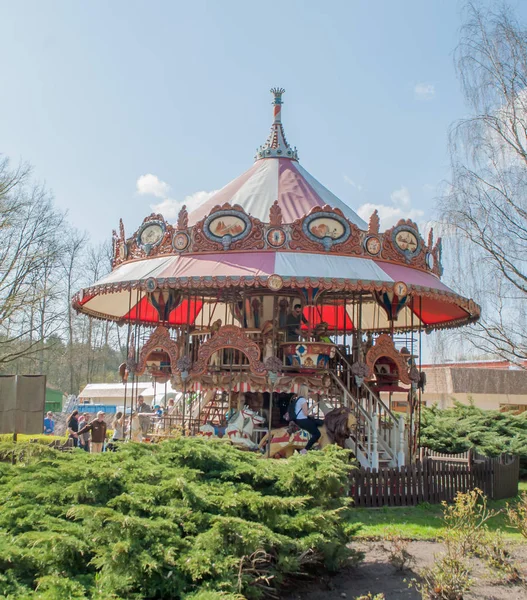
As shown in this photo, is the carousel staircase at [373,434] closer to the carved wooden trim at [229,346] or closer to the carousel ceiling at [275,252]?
the carousel ceiling at [275,252]

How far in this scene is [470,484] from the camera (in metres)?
13.9

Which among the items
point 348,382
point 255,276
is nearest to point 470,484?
point 348,382

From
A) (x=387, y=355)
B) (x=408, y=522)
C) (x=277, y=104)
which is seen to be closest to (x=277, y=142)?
(x=277, y=104)

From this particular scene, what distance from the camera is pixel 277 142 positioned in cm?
1980

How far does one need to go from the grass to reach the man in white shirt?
2.29 metres

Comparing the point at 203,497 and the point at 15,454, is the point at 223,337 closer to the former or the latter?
the point at 15,454

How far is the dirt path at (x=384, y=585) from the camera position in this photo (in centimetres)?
708

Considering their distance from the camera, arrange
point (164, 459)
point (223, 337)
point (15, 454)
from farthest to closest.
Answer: point (223, 337) → point (15, 454) → point (164, 459)

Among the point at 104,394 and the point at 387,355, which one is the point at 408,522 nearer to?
the point at 387,355

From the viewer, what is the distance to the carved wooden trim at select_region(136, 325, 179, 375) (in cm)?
1675

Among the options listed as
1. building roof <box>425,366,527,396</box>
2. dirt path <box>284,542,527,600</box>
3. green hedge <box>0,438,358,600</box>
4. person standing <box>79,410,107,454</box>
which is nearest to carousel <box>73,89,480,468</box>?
person standing <box>79,410,107,454</box>

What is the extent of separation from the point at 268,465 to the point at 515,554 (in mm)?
3661

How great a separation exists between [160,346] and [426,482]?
7247 mm

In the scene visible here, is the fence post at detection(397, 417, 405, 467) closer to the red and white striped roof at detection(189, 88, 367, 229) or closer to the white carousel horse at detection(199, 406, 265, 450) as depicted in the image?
the white carousel horse at detection(199, 406, 265, 450)
